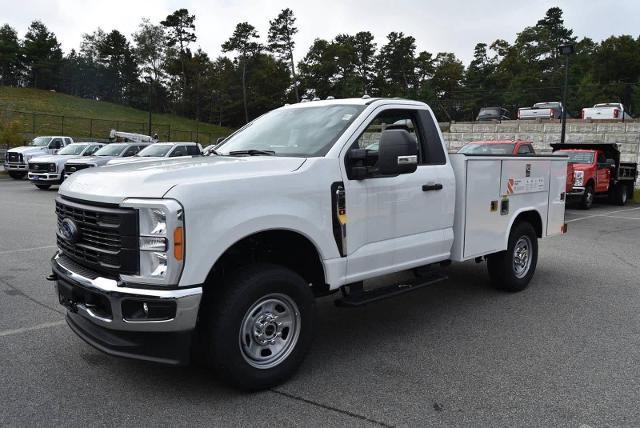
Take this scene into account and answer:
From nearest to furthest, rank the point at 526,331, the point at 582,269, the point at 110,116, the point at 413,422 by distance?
1. the point at 413,422
2. the point at 526,331
3. the point at 582,269
4. the point at 110,116

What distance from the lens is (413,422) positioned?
335 cm

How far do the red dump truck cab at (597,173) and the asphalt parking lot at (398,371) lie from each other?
35.2ft

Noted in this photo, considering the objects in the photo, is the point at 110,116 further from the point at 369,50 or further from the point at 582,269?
the point at 582,269

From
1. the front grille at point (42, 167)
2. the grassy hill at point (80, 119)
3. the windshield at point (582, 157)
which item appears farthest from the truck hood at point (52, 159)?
the grassy hill at point (80, 119)

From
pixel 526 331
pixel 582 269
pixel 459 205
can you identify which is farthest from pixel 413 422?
pixel 582 269

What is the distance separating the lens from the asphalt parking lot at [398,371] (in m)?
3.45

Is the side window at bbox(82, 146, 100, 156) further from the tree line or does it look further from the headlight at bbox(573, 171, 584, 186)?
the tree line

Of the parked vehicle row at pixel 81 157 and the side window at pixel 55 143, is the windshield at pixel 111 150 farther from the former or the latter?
the side window at pixel 55 143

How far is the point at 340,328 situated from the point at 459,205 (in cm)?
168

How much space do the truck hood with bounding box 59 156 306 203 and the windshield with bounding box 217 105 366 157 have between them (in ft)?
1.17

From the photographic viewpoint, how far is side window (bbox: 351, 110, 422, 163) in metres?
4.92

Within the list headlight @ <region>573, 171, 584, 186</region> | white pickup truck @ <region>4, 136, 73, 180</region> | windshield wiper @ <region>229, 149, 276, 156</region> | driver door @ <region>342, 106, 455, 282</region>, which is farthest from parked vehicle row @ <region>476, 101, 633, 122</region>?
windshield wiper @ <region>229, 149, 276, 156</region>

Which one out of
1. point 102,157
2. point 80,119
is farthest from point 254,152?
point 80,119

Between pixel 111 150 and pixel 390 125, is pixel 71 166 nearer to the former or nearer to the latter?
pixel 111 150
